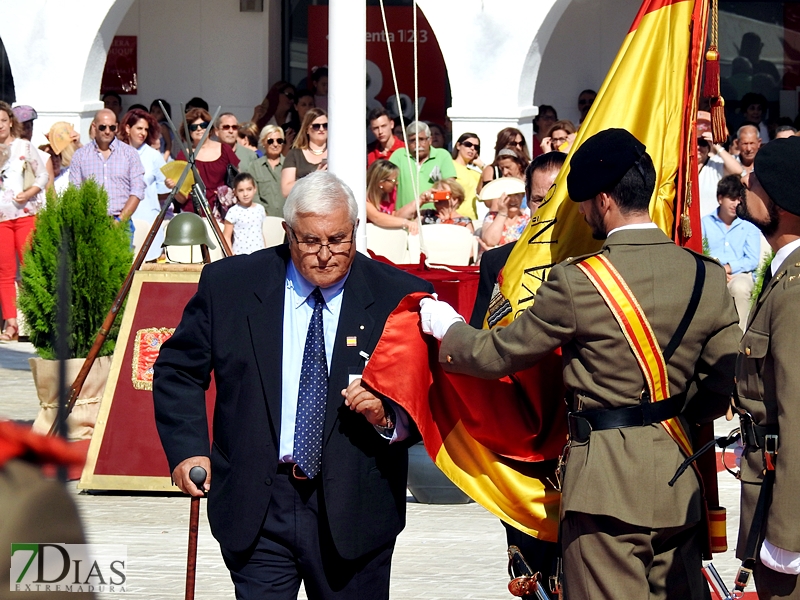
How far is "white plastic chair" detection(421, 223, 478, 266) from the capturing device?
404 inches

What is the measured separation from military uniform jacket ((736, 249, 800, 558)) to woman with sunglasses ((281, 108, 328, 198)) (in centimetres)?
828

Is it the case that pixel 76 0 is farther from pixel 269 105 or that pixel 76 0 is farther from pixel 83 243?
pixel 83 243

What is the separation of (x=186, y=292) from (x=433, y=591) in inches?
105

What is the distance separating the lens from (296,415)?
3939mm

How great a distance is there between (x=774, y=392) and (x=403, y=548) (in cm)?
325

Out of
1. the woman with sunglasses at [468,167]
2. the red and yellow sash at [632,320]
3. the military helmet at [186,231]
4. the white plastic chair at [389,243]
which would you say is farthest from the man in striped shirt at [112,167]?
the red and yellow sash at [632,320]

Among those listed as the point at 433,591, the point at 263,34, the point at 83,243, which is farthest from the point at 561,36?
the point at 433,591

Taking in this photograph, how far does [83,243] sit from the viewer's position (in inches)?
336

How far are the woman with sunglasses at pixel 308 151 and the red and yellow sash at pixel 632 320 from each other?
8.19 meters

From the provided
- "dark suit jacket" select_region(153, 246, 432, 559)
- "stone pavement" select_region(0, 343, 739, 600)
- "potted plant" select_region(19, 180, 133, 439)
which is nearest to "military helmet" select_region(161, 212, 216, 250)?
"potted plant" select_region(19, 180, 133, 439)

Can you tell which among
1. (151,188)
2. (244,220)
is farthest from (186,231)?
(151,188)

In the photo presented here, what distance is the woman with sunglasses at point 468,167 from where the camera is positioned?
1169cm

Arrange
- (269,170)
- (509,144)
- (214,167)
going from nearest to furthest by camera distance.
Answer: (509,144)
(269,170)
(214,167)

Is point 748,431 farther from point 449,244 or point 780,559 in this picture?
point 449,244
